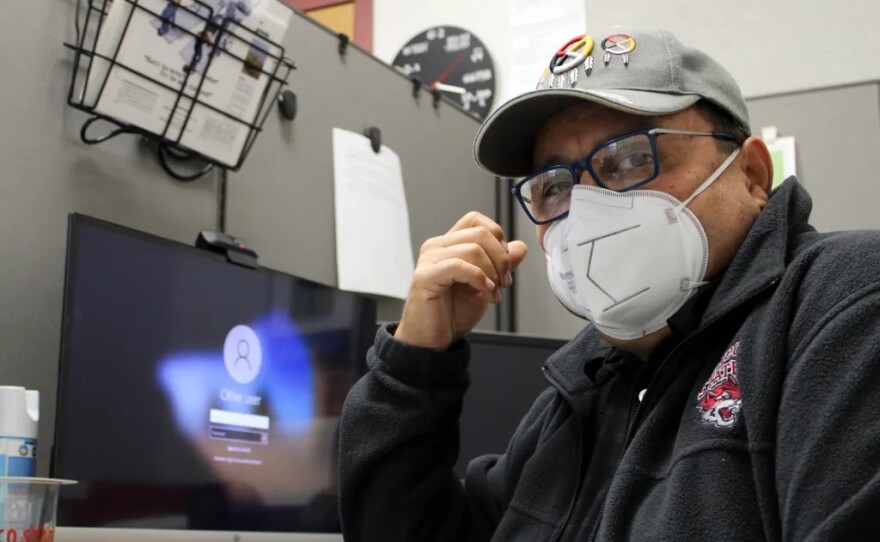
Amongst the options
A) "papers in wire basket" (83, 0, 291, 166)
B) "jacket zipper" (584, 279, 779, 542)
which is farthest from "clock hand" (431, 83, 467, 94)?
"jacket zipper" (584, 279, 779, 542)

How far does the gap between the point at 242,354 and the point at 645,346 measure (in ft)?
Result: 1.77

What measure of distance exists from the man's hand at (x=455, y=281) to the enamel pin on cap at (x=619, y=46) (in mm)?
222

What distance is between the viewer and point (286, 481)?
123 cm

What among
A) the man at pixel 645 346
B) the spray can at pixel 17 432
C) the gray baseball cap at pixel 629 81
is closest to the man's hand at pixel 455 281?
the man at pixel 645 346

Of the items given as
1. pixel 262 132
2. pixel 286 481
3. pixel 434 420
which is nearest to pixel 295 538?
pixel 286 481

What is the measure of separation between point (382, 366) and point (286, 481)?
12.9 inches

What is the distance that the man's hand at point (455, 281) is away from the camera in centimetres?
98

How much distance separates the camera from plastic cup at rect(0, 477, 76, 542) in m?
0.81

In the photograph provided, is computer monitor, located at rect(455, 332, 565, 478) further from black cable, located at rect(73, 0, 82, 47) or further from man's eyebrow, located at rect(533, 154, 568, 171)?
black cable, located at rect(73, 0, 82, 47)

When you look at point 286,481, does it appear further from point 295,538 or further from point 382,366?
point 382,366

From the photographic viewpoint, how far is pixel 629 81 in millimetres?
855

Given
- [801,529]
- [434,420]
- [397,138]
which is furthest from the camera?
[397,138]

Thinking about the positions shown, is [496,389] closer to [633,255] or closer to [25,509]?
[633,255]

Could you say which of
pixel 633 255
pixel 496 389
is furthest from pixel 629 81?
pixel 496 389
